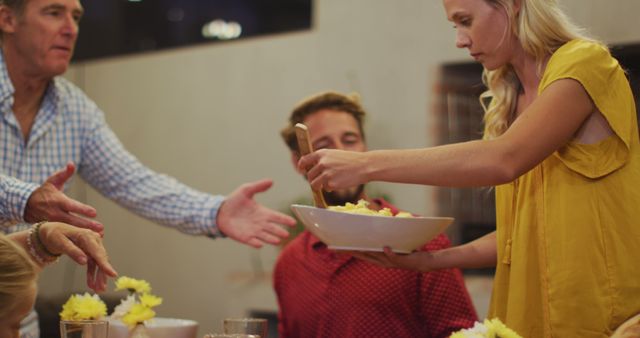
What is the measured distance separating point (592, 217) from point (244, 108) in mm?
4176

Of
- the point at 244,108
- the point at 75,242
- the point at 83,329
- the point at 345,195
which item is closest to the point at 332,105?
the point at 345,195

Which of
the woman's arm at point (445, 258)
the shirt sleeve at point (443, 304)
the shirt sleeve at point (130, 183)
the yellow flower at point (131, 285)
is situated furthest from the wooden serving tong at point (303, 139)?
the shirt sleeve at point (130, 183)

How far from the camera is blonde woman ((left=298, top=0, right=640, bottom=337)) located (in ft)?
5.26

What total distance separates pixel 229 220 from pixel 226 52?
349cm

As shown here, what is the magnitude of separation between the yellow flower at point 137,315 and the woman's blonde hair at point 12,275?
375mm

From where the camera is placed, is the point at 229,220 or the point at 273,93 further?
A: the point at 273,93

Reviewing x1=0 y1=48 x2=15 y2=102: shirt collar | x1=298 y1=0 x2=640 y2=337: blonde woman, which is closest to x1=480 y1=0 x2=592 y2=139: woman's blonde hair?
x1=298 y1=0 x2=640 y2=337: blonde woman

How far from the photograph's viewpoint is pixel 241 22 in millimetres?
5719

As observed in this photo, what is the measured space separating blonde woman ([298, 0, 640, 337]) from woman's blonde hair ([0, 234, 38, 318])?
0.62 meters

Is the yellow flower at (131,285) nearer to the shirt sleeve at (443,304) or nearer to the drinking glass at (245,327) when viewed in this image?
the drinking glass at (245,327)

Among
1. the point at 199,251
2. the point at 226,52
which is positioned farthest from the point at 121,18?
the point at 199,251

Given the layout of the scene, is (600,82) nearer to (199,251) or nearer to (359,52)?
(359,52)

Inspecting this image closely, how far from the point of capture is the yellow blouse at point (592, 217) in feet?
5.27

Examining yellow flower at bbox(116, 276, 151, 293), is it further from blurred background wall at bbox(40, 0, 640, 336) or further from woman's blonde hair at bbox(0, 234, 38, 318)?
blurred background wall at bbox(40, 0, 640, 336)
